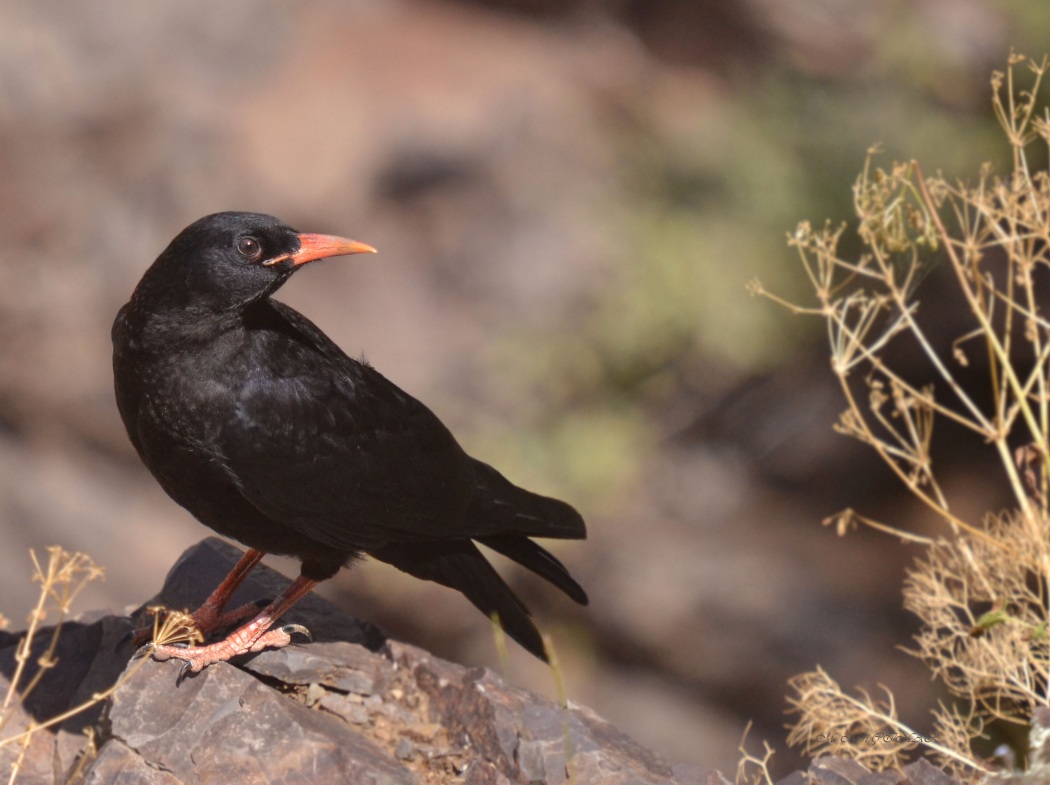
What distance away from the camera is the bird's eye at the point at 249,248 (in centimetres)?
402

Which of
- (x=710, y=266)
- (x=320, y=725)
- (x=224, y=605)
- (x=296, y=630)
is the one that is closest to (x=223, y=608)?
(x=224, y=605)

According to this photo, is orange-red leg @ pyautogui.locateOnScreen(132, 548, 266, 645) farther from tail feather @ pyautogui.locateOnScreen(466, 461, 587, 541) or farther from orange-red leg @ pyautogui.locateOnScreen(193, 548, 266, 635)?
tail feather @ pyautogui.locateOnScreen(466, 461, 587, 541)

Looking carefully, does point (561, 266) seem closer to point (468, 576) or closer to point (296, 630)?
point (468, 576)

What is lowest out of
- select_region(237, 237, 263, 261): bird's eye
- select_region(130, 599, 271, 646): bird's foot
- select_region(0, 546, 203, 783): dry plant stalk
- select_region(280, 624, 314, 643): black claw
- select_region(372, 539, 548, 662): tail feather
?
select_region(0, 546, 203, 783): dry plant stalk

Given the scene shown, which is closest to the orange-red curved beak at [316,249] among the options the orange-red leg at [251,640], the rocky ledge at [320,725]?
the orange-red leg at [251,640]

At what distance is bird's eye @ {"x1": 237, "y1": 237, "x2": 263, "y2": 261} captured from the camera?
402 centimetres

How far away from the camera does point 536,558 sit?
191 inches

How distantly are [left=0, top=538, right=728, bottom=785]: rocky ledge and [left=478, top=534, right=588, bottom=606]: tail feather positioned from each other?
0.47m

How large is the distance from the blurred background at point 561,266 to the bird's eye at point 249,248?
19.1 ft

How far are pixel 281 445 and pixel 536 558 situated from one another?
121 centimetres

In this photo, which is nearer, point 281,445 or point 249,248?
point 249,248

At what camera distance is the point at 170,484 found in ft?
13.6

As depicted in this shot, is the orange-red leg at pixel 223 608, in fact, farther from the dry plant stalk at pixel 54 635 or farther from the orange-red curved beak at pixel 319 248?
the orange-red curved beak at pixel 319 248

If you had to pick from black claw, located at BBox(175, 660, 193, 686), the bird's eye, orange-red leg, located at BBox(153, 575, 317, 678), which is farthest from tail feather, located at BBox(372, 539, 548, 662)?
the bird's eye
